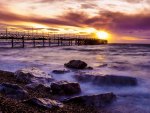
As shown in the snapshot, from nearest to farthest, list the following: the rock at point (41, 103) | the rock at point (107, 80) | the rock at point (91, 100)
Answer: the rock at point (41, 103) < the rock at point (91, 100) < the rock at point (107, 80)

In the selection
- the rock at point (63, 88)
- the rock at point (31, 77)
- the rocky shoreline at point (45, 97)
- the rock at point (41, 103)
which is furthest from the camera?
the rock at point (31, 77)

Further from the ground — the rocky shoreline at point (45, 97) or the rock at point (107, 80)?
the rocky shoreline at point (45, 97)

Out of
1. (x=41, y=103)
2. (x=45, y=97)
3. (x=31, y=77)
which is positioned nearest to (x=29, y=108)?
(x=41, y=103)

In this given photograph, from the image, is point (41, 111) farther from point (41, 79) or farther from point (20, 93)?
point (41, 79)

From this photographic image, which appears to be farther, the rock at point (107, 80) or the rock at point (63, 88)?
the rock at point (107, 80)

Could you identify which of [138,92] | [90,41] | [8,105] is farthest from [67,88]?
[90,41]

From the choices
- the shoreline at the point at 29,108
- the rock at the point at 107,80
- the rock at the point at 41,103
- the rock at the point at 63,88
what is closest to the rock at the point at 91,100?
the shoreline at the point at 29,108

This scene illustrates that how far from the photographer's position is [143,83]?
1448cm

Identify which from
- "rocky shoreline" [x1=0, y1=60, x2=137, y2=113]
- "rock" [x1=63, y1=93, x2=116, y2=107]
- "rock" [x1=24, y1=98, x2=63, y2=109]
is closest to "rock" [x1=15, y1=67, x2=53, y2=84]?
"rocky shoreline" [x1=0, y1=60, x2=137, y2=113]

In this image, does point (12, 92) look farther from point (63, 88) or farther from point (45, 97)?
point (63, 88)

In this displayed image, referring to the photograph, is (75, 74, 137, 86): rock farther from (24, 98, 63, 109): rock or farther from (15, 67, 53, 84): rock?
(24, 98, 63, 109): rock

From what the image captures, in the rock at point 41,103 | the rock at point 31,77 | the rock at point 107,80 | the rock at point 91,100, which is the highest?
the rock at point 41,103

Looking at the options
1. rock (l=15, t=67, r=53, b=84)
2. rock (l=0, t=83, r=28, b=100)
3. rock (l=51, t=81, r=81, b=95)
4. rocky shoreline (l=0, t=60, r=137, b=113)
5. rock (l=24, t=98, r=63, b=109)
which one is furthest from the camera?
rock (l=15, t=67, r=53, b=84)

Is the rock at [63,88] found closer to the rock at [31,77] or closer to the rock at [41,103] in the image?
the rock at [31,77]
